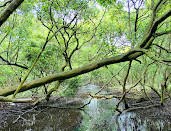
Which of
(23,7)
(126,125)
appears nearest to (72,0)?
(23,7)

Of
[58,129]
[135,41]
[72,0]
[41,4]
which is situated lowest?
[58,129]

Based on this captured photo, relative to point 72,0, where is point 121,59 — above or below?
below

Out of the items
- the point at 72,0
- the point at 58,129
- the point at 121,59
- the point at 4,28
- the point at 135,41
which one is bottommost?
the point at 58,129

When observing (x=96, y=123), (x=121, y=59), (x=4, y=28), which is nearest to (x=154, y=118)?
(x=96, y=123)

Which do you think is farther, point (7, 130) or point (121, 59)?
point (7, 130)

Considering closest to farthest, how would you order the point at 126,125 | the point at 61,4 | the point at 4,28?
1. the point at 126,125
2. the point at 61,4
3. the point at 4,28

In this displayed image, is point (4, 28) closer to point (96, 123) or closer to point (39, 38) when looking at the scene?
point (39, 38)

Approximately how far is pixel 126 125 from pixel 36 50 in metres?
7.68

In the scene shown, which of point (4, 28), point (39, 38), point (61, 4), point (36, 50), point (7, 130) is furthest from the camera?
point (39, 38)

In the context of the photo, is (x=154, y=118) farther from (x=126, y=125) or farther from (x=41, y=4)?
(x=41, y=4)

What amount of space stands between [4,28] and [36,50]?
2336mm

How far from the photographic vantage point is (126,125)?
241 inches

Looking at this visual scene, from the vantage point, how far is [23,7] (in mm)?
6824

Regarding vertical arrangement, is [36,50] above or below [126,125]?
above
